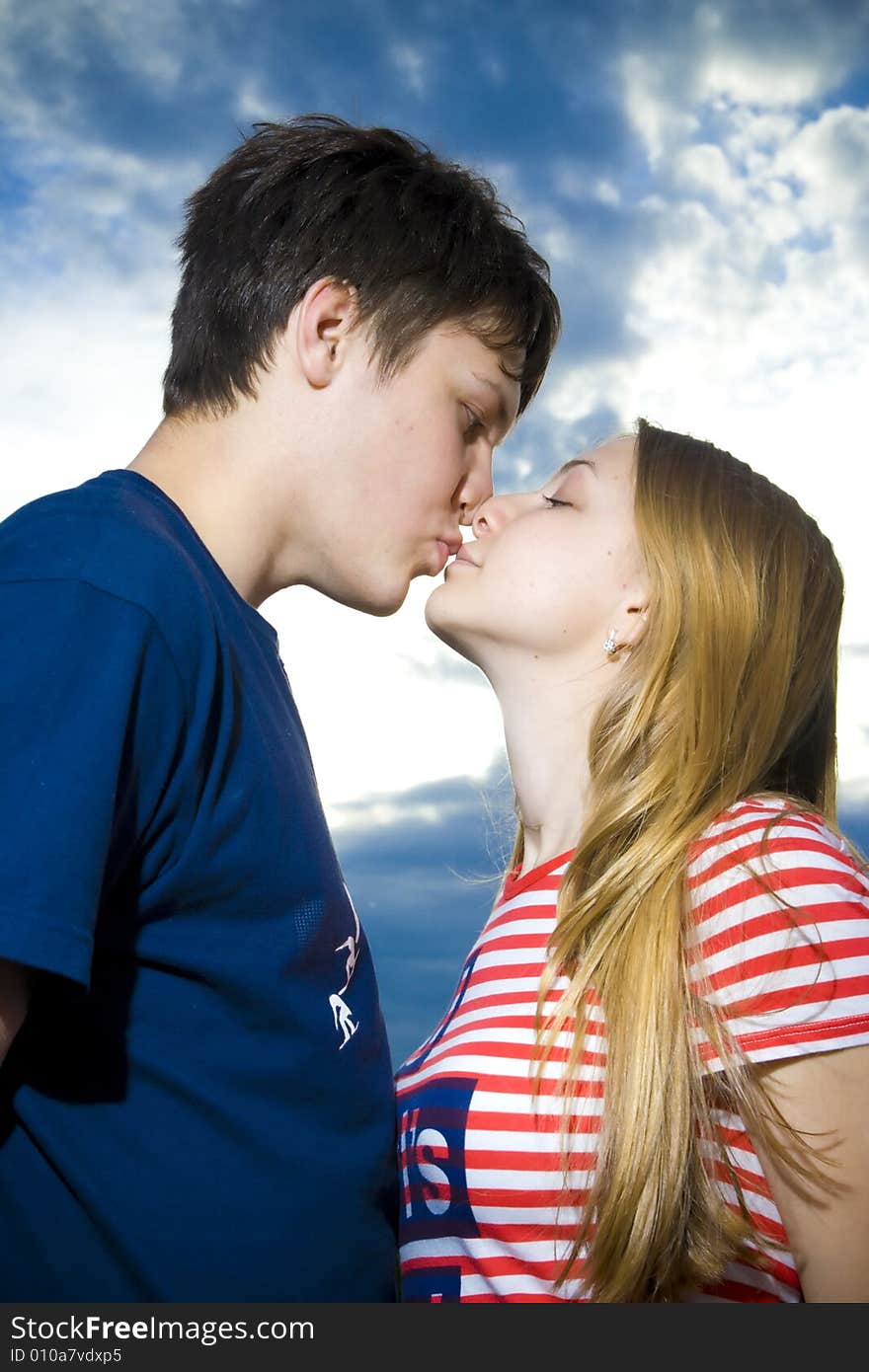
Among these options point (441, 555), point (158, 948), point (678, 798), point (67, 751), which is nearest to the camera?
point (67, 751)

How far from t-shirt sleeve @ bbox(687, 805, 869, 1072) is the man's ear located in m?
1.25

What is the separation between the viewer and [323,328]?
93.8 inches

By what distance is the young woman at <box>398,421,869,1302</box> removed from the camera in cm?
181

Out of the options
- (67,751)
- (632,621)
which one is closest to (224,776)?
(67,751)

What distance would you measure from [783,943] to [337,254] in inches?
66.9

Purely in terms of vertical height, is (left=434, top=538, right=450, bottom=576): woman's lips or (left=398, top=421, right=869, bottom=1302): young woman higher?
(left=434, top=538, right=450, bottom=576): woman's lips

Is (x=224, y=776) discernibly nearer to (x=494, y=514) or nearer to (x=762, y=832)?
(x=762, y=832)

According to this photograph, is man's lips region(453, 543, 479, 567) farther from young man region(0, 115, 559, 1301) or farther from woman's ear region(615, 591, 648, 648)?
woman's ear region(615, 591, 648, 648)

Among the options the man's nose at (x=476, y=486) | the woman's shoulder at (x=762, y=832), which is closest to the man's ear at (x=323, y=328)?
the man's nose at (x=476, y=486)

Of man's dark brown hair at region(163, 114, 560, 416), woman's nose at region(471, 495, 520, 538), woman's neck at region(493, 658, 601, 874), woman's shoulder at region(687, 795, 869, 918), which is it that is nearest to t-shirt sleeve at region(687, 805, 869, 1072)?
woman's shoulder at region(687, 795, 869, 918)

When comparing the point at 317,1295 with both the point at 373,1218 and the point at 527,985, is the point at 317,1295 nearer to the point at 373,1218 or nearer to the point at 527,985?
the point at 373,1218

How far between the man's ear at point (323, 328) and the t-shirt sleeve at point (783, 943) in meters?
1.25

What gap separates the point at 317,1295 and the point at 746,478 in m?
1.79

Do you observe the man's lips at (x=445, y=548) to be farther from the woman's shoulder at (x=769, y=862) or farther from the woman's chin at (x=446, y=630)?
the woman's shoulder at (x=769, y=862)
